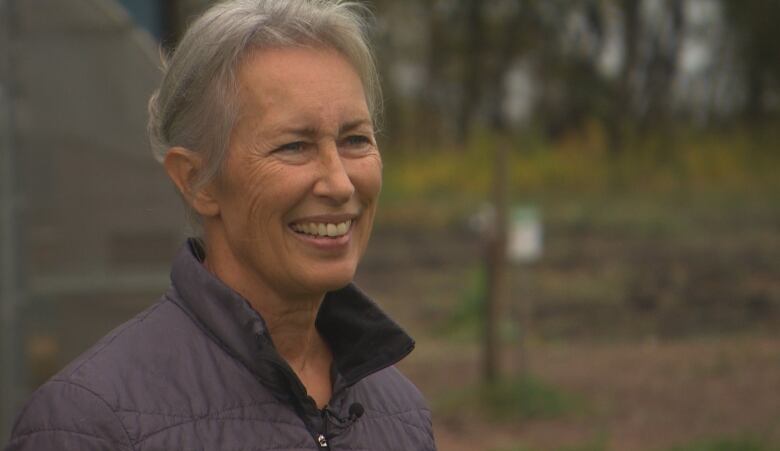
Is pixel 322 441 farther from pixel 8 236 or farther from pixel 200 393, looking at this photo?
pixel 8 236

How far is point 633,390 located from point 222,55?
7349 mm

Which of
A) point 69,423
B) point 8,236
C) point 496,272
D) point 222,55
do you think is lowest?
point 496,272

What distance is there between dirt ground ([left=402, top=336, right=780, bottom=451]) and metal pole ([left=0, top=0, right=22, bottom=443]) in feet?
10.4

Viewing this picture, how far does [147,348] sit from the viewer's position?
75.4 inches

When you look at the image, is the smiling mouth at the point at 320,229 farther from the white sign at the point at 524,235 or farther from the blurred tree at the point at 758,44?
the blurred tree at the point at 758,44

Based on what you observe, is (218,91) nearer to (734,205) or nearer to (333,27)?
(333,27)

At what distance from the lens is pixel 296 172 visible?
1952mm

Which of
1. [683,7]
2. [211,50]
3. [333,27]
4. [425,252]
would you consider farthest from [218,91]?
[683,7]

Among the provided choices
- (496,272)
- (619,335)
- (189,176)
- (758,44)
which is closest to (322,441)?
(189,176)

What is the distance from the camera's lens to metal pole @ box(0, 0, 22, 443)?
16.4 feet

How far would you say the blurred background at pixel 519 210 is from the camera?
522cm

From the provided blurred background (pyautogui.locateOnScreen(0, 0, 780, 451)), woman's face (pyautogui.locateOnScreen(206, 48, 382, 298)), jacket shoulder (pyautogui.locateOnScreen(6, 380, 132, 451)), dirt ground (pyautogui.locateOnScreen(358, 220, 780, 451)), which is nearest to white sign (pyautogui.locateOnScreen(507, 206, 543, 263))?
blurred background (pyautogui.locateOnScreen(0, 0, 780, 451))

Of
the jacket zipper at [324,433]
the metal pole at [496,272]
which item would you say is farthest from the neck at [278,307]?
the metal pole at [496,272]

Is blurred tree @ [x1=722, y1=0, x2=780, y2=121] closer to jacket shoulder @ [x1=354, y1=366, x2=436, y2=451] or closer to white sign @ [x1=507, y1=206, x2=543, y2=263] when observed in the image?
white sign @ [x1=507, y1=206, x2=543, y2=263]
